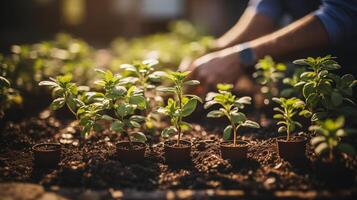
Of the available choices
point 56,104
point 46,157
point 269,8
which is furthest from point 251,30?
point 46,157

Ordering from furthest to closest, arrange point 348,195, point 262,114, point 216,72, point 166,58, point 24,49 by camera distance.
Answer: point 166,58
point 24,49
point 262,114
point 216,72
point 348,195

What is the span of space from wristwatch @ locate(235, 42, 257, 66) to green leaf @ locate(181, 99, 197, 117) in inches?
43.0

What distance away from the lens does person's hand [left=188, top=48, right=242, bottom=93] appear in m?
3.27

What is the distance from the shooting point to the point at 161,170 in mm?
2496

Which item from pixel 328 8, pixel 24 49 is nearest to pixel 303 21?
pixel 328 8

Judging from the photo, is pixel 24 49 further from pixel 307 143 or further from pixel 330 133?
pixel 330 133

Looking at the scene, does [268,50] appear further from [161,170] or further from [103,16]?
[103,16]

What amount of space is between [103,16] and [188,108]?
13.3 m

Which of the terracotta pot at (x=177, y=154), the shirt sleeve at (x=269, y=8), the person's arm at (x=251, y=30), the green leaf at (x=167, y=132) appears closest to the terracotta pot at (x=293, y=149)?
the terracotta pot at (x=177, y=154)

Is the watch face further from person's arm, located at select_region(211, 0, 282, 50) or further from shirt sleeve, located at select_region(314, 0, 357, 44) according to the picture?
person's arm, located at select_region(211, 0, 282, 50)

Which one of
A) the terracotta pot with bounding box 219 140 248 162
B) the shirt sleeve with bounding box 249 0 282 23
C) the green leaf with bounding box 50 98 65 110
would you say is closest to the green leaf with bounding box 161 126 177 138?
the terracotta pot with bounding box 219 140 248 162

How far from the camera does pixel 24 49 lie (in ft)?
14.5

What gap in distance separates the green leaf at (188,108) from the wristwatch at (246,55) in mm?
1093

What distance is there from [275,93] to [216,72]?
3.41ft
